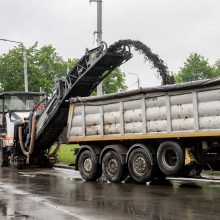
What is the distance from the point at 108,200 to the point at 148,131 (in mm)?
3189

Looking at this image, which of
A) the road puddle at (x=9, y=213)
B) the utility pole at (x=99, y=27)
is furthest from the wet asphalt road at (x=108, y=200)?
the utility pole at (x=99, y=27)

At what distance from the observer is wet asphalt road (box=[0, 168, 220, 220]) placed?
808 centimetres

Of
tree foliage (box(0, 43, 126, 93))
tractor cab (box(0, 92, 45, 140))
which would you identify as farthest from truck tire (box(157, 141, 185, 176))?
tree foliage (box(0, 43, 126, 93))

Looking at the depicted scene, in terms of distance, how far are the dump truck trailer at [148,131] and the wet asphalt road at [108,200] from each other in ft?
1.93

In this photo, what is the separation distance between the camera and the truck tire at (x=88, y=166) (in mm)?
14134

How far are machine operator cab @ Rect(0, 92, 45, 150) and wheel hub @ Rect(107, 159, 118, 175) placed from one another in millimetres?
8131

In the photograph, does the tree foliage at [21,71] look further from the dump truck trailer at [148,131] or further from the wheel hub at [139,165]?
the wheel hub at [139,165]

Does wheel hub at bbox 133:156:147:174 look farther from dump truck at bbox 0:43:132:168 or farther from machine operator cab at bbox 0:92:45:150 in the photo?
machine operator cab at bbox 0:92:45:150

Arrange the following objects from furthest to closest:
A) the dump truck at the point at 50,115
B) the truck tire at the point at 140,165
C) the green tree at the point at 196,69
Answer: the green tree at the point at 196,69, the dump truck at the point at 50,115, the truck tire at the point at 140,165

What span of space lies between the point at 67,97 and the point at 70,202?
746 centimetres

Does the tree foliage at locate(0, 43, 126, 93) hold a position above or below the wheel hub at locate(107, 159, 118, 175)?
above

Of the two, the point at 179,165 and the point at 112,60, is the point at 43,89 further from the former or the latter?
the point at 179,165

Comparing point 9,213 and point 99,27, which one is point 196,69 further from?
point 9,213

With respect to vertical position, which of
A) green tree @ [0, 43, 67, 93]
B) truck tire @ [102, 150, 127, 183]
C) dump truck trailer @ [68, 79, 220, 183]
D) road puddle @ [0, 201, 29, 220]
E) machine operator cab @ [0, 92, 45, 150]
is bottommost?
road puddle @ [0, 201, 29, 220]
